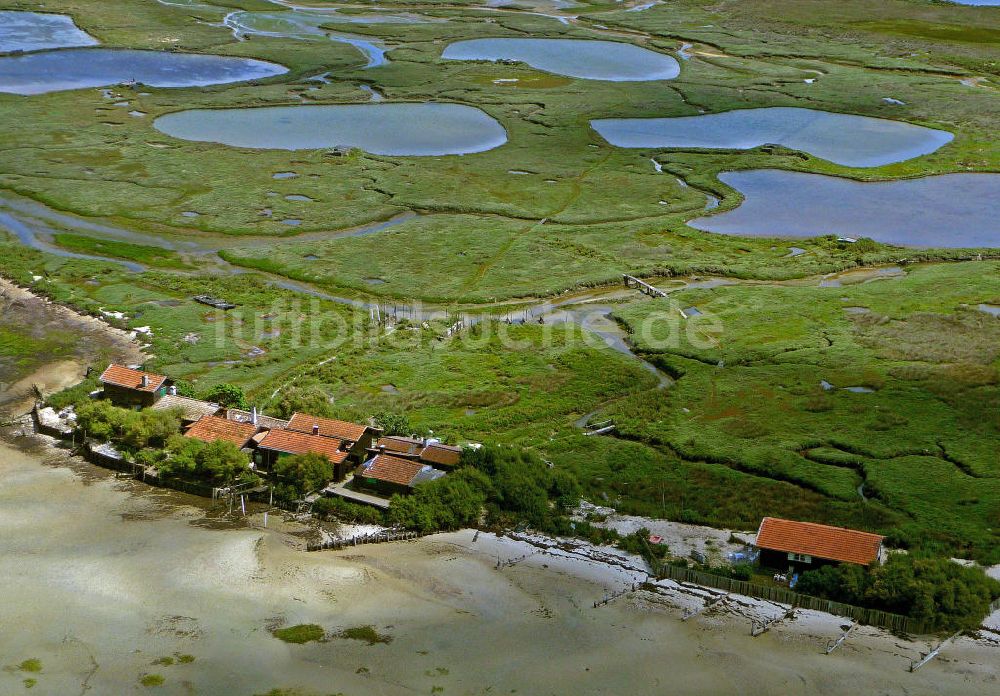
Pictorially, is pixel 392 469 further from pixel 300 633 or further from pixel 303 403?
pixel 300 633

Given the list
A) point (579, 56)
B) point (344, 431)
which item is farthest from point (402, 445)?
point (579, 56)

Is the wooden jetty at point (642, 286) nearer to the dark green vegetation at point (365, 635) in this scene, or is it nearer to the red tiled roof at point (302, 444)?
the red tiled roof at point (302, 444)

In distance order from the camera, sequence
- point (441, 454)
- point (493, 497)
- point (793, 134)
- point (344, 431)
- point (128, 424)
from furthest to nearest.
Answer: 1. point (793, 134)
2. point (128, 424)
3. point (344, 431)
4. point (441, 454)
5. point (493, 497)

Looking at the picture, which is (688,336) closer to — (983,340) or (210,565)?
(983,340)

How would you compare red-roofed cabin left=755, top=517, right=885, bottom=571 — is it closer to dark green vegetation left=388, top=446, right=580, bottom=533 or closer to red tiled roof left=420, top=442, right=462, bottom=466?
dark green vegetation left=388, top=446, right=580, bottom=533

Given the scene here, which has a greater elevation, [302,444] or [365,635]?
[302,444]

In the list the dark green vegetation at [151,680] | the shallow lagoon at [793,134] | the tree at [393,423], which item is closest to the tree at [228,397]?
the tree at [393,423]
